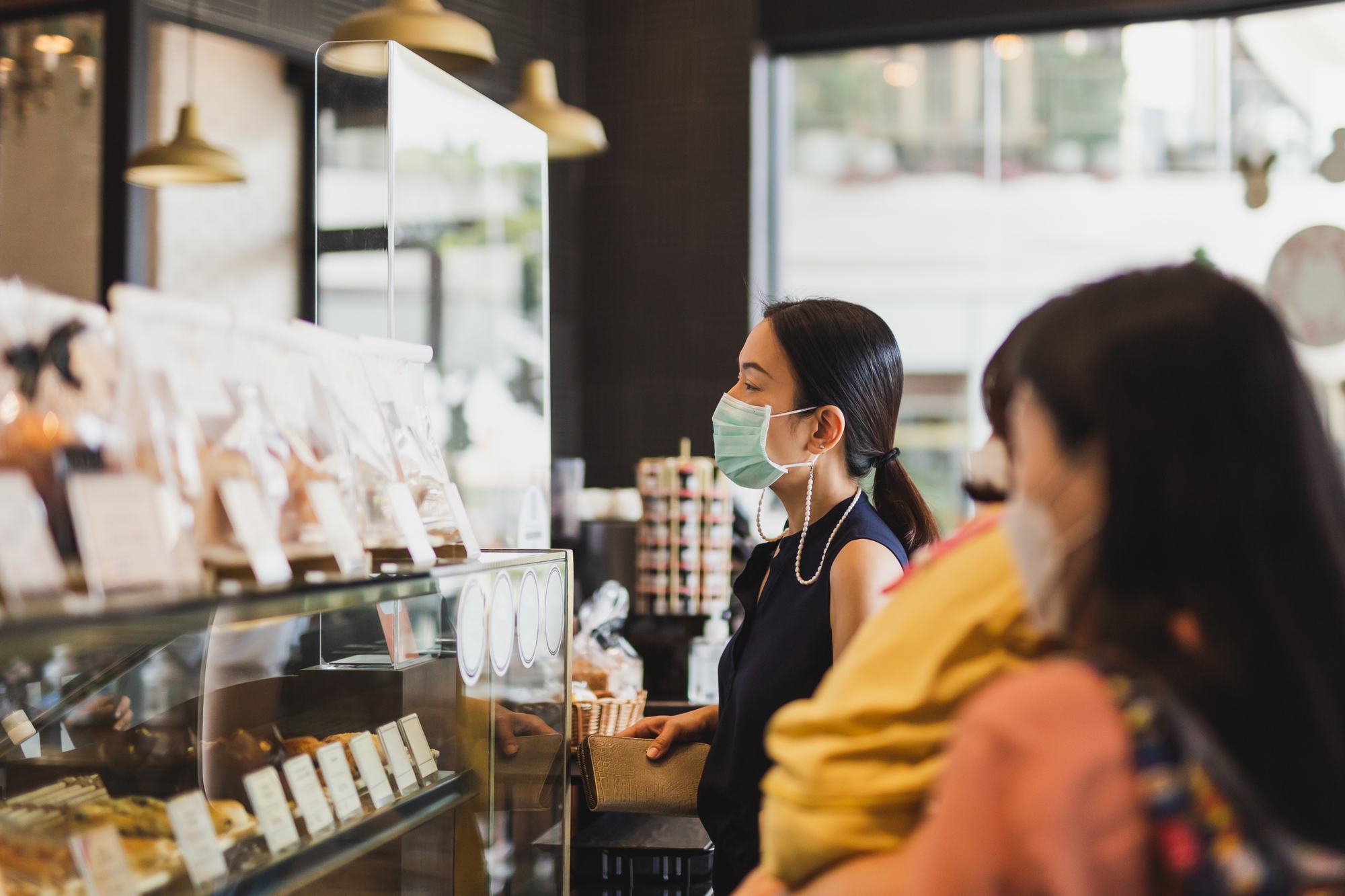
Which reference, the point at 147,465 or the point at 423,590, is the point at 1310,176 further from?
the point at 147,465

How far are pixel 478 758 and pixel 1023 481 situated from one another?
106cm

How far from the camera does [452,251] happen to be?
282 cm

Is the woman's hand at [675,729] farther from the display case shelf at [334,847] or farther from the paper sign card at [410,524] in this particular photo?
the paper sign card at [410,524]

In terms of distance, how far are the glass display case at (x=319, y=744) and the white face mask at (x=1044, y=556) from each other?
0.66 metres

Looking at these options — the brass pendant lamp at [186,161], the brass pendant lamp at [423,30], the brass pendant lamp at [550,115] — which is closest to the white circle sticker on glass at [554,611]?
the brass pendant lamp at [423,30]

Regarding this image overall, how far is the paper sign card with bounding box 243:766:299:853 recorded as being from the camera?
4.19ft

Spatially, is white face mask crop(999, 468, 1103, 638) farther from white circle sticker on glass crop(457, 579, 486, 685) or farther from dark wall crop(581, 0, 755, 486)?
dark wall crop(581, 0, 755, 486)

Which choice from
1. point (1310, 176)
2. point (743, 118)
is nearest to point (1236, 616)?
point (743, 118)

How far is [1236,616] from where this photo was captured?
2.48ft

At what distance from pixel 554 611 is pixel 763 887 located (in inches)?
33.5

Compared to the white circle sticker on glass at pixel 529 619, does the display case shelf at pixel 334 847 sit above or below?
below

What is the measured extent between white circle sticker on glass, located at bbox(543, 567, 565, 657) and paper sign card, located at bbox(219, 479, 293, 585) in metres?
0.69

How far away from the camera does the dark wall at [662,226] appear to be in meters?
A: 4.60

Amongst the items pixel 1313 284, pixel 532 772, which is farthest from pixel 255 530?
pixel 1313 284
